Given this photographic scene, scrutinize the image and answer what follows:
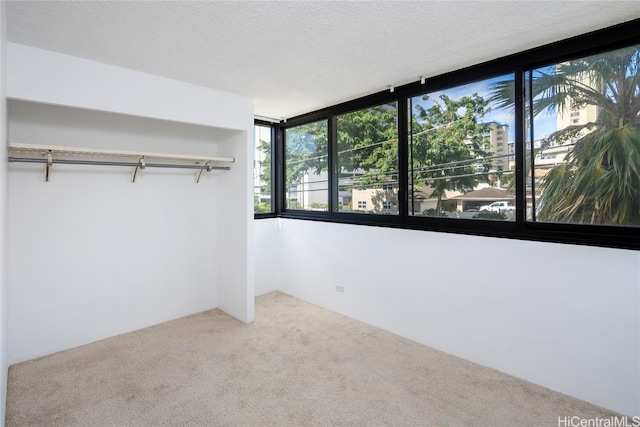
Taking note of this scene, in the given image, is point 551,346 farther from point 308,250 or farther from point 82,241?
point 82,241

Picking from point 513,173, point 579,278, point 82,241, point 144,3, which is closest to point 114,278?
point 82,241

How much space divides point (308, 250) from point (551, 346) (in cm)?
251

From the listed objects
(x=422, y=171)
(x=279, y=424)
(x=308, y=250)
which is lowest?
(x=279, y=424)

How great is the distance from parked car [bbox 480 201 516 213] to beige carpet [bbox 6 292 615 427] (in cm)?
120

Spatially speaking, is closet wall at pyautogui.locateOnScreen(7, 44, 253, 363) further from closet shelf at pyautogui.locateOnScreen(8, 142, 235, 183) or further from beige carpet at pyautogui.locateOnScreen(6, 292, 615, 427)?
beige carpet at pyautogui.locateOnScreen(6, 292, 615, 427)

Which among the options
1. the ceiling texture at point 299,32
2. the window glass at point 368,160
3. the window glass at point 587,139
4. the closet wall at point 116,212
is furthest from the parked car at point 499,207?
the closet wall at point 116,212

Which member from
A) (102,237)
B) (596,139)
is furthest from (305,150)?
(596,139)

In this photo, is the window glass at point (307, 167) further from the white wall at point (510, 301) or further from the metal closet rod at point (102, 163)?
the metal closet rod at point (102, 163)

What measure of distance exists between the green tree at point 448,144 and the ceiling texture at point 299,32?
1.01 feet

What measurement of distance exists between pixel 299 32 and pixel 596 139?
1.99m

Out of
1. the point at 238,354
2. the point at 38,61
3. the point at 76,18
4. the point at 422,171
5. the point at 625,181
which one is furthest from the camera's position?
the point at 422,171

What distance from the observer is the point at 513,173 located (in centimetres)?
251

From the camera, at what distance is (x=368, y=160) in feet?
11.4

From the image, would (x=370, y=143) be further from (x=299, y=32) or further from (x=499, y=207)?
(x=299, y=32)
